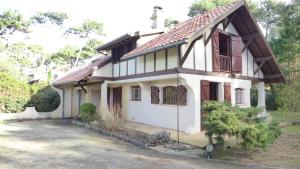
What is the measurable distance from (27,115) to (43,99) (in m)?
1.58

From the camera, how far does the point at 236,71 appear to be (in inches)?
527

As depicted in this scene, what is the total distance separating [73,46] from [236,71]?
28.1m

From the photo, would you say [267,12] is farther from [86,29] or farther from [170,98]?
[170,98]

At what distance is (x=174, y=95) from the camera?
12.5m

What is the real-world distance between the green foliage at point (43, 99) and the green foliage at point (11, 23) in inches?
388

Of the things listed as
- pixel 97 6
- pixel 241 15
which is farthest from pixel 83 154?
pixel 97 6

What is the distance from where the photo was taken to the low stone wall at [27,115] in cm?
1720

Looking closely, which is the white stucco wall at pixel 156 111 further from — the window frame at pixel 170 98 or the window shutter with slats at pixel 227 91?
the window shutter with slats at pixel 227 91

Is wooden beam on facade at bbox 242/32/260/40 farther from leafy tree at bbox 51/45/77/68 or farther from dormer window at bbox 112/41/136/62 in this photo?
leafy tree at bbox 51/45/77/68

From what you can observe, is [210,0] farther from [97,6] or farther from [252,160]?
[252,160]

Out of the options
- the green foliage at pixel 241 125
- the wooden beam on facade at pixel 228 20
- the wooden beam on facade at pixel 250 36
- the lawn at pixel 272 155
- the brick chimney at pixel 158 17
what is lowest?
the lawn at pixel 272 155

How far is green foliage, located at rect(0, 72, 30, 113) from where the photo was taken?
17.3 metres

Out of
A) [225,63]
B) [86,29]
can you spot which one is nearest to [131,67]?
[225,63]

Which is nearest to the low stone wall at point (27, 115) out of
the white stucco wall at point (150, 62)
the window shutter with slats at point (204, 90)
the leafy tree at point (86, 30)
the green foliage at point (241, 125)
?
the white stucco wall at point (150, 62)
